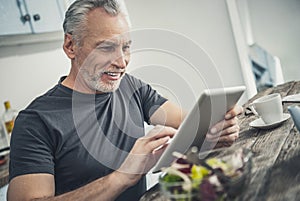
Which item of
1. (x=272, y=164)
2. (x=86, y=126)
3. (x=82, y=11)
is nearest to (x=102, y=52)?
(x=82, y=11)

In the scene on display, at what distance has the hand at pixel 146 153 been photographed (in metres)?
0.96

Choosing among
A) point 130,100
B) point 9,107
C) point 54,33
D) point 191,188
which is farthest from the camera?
point 54,33

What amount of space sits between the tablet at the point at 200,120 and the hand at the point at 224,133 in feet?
0.07

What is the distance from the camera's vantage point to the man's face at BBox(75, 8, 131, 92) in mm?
1287

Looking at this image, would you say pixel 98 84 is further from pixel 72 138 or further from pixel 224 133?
pixel 224 133

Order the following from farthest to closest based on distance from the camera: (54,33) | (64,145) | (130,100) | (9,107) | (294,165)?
(54,33)
(9,107)
(130,100)
(64,145)
(294,165)

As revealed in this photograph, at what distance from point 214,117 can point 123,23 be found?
49cm

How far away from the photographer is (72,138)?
1234mm

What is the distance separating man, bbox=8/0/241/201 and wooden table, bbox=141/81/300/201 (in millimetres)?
83

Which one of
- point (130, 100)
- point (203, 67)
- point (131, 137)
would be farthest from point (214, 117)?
point (203, 67)

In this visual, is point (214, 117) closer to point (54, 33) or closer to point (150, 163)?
point (150, 163)

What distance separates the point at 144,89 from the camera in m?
1.60

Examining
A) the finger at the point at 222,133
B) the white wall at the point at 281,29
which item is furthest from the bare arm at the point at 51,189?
the white wall at the point at 281,29

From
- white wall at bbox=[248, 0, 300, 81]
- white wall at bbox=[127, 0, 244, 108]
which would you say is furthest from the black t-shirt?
white wall at bbox=[248, 0, 300, 81]
